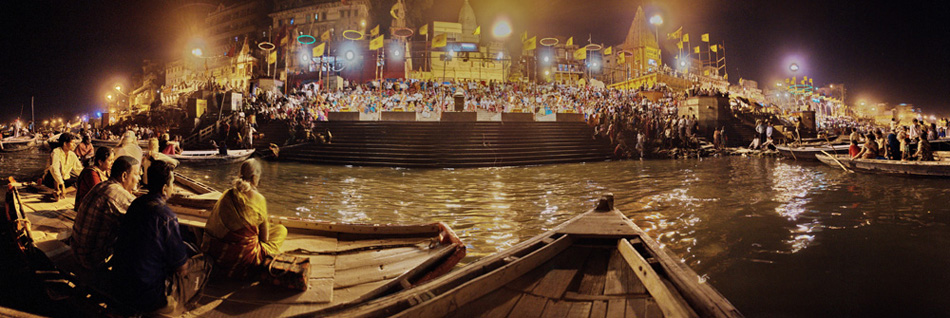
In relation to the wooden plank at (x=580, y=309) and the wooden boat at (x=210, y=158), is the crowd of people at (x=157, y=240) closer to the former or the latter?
the wooden plank at (x=580, y=309)

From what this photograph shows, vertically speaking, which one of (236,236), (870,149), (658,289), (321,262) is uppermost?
(870,149)

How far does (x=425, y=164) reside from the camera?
14859 mm

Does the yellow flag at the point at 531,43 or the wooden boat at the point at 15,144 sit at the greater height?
the yellow flag at the point at 531,43

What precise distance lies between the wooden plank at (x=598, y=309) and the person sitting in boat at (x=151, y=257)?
2.56 metres

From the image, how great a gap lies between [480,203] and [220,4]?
78982mm

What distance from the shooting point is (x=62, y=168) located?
6.26 m

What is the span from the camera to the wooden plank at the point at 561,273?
243 centimetres

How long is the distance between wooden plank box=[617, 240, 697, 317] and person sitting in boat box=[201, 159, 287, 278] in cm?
279

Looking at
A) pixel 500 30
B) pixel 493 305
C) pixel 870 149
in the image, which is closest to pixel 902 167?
pixel 870 149

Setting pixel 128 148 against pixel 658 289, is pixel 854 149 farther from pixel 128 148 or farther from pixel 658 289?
pixel 128 148

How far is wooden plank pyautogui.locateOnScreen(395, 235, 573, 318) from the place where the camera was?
1.81m

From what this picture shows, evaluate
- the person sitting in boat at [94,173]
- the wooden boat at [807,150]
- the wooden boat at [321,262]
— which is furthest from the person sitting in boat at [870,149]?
the person sitting in boat at [94,173]

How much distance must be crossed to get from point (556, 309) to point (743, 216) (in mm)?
5738

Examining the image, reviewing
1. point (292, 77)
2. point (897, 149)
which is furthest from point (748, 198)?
point (292, 77)
